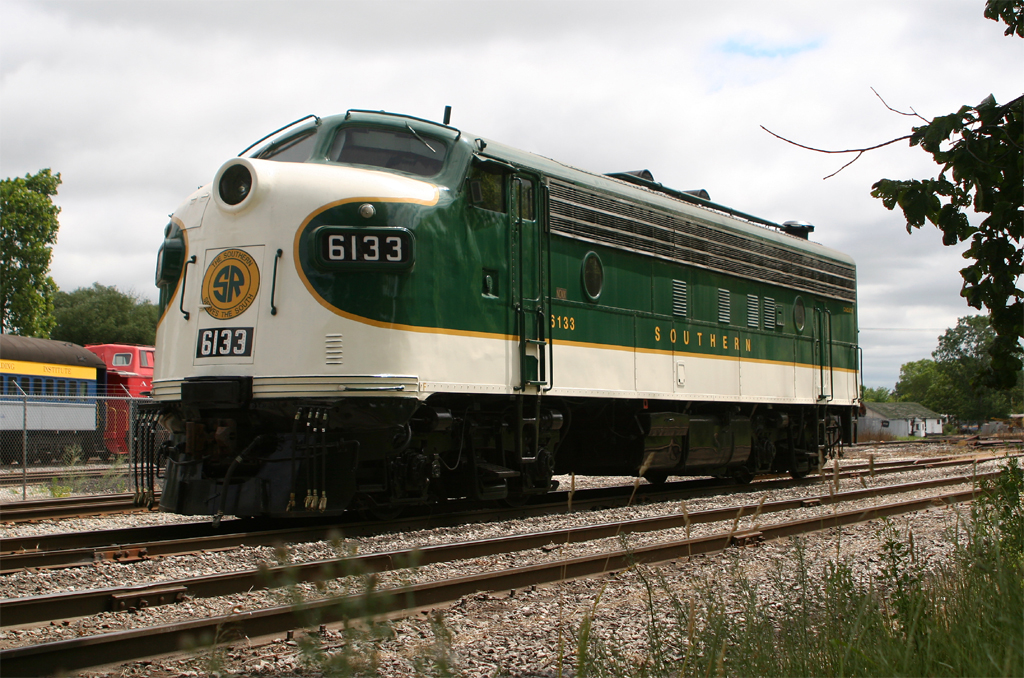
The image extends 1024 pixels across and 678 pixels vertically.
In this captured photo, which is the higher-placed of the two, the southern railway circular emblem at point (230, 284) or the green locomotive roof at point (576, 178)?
the green locomotive roof at point (576, 178)

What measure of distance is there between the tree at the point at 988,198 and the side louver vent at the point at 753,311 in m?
8.09

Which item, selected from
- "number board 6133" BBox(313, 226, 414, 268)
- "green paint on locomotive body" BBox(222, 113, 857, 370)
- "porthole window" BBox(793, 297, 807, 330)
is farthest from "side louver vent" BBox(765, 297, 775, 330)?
"number board 6133" BBox(313, 226, 414, 268)

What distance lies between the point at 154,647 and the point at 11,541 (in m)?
3.80

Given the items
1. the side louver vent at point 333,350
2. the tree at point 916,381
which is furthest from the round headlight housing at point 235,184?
the tree at point 916,381

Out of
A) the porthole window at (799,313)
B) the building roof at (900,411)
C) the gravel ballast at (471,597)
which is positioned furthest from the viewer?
the building roof at (900,411)

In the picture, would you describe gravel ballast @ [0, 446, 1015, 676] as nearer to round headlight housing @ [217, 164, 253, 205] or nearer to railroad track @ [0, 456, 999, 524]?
railroad track @ [0, 456, 999, 524]

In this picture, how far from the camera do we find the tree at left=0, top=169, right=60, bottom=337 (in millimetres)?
35625

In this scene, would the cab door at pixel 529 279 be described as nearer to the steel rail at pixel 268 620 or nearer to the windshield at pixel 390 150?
the windshield at pixel 390 150

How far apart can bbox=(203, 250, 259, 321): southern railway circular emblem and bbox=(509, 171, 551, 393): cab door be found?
2704mm

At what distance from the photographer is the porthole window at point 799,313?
14.2 meters

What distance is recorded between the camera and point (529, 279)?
9195 millimetres

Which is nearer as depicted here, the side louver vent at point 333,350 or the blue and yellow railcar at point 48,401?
the side louver vent at point 333,350

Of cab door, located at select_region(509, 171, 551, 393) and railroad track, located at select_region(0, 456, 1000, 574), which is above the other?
cab door, located at select_region(509, 171, 551, 393)

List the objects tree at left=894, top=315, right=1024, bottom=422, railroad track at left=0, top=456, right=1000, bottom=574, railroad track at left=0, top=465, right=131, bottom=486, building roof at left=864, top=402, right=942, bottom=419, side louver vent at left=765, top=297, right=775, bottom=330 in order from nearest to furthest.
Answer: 1. railroad track at left=0, top=456, right=1000, bottom=574
2. side louver vent at left=765, top=297, right=775, bottom=330
3. railroad track at left=0, top=465, right=131, bottom=486
4. building roof at left=864, top=402, right=942, bottom=419
5. tree at left=894, top=315, right=1024, bottom=422
